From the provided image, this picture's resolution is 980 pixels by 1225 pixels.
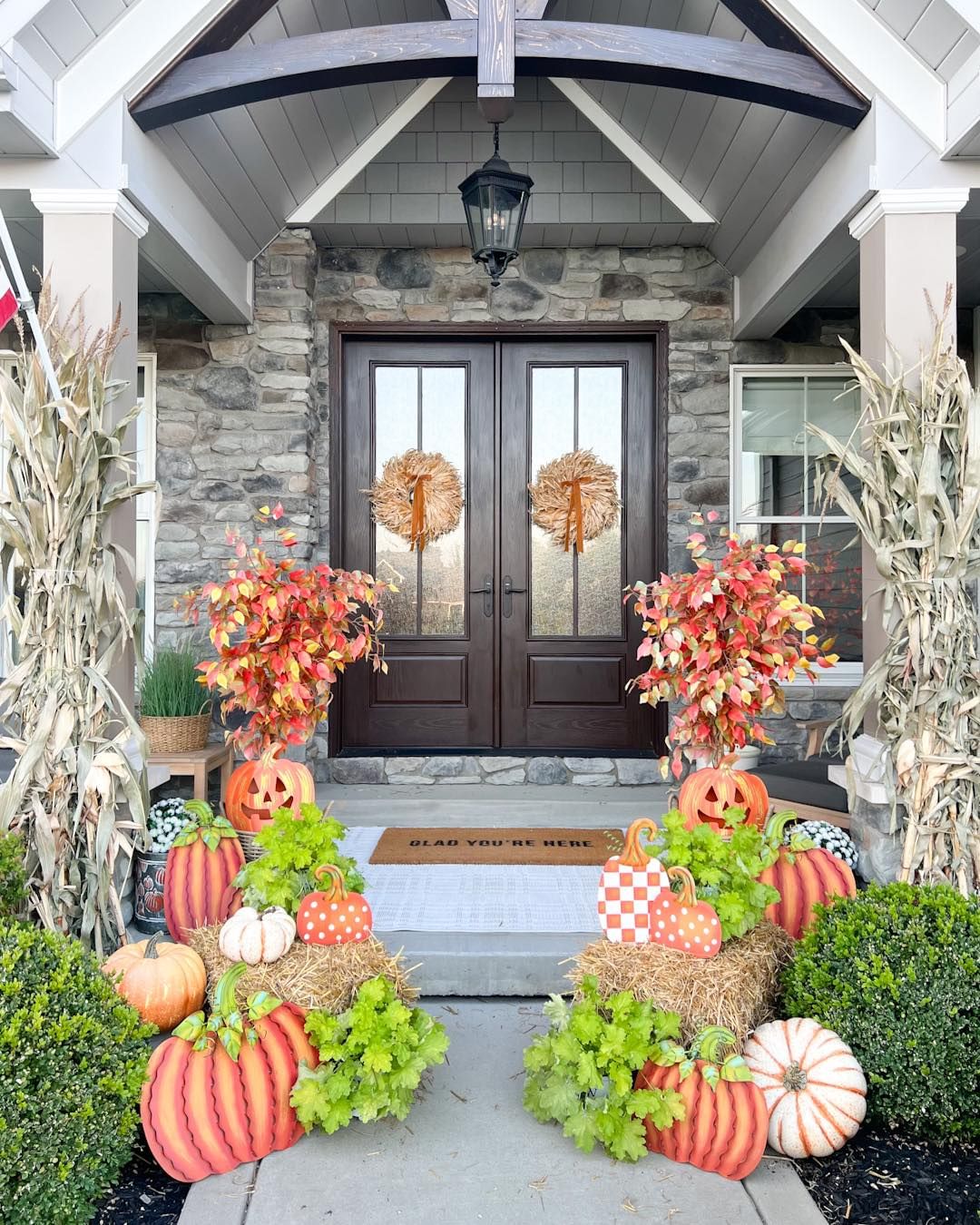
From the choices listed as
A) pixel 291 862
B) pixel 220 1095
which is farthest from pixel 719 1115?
pixel 291 862

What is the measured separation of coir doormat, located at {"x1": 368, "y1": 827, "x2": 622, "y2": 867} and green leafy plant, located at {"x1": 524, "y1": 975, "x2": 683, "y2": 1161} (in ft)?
4.45

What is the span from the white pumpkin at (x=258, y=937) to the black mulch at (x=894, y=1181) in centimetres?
122

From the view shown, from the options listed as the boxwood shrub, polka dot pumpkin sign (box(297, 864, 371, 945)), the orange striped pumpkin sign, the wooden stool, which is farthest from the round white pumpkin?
the wooden stool

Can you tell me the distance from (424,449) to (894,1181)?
3852mm

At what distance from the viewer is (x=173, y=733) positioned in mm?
3711

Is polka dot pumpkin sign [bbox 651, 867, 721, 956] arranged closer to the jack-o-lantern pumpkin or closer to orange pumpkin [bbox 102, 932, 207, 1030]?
orange pumpkin [bbox 102, 932, 207, 1030]

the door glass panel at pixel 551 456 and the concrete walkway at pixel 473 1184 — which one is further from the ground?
the door glass panel at pixel 551 456

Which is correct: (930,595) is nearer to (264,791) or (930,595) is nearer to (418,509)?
(264,791)

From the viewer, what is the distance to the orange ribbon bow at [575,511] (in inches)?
191

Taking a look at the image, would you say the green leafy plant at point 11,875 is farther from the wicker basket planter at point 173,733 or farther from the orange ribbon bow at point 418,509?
the orange ribbon bow at point 418,509

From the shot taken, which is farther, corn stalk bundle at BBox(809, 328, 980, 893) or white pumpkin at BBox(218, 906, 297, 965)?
corn stalk bundle at BBox(809, 328, 980, 893)

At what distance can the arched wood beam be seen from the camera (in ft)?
9.35

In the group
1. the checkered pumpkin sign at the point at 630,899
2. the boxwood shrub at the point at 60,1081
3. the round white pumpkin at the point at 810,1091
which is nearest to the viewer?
the boxwood shrub at the point at 60,1081

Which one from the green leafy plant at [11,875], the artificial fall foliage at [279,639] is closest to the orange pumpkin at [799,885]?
the artificial fall foliage at [279,639]
